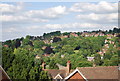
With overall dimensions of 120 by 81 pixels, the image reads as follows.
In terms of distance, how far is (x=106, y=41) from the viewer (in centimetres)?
7050

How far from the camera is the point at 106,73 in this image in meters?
10.9

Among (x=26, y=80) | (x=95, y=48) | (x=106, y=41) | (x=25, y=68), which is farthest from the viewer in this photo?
(x=106, y=41)

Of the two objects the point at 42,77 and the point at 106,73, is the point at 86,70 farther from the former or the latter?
the point at 42,77

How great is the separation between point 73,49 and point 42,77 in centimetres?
4653

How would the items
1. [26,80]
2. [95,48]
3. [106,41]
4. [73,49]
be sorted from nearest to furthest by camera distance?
[26,80] < [73,49] < [95,48] < [106,41]

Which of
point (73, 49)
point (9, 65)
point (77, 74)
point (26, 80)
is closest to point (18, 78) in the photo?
point (26, 80)

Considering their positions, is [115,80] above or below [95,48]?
above

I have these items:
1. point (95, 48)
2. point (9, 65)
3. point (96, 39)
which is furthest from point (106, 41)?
point (9, 65)

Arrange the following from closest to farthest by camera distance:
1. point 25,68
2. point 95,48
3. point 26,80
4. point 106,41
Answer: point 26,80, point 25,68, point 95,48, point 106,41

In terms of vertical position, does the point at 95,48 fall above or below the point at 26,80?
below

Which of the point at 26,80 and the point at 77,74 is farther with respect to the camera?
the point at 77,74

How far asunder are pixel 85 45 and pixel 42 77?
164 ft

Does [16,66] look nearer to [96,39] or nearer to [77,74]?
[77,74]

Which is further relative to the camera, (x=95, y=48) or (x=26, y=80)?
(x=95, y=48)
